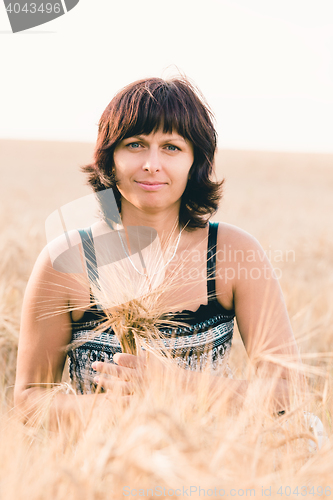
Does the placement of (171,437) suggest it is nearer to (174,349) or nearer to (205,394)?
(205,394)

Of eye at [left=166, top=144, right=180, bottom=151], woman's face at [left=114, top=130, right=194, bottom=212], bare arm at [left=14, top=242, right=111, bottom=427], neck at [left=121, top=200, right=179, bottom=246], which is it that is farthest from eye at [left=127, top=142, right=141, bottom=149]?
bare arm at [left=14, top=242, right=111, bottom=427]

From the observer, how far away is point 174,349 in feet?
5.54

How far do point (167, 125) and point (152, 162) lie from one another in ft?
0.52

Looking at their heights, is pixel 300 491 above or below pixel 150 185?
below

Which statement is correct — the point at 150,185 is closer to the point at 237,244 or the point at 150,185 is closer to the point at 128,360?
the point at 237,244

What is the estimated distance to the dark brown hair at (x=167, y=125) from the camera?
1.65m

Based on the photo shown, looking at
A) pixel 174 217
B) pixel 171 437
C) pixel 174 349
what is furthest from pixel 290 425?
pixel 174 217

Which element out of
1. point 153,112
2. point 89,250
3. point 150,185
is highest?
point 153,112

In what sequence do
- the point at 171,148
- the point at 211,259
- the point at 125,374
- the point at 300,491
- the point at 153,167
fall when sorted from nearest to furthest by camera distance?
the point at 300,491
the point at 125,374
the point at 153,167
the point at 171,148
the point at 211,259

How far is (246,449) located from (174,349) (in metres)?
0.84

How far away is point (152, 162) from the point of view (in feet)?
5.30

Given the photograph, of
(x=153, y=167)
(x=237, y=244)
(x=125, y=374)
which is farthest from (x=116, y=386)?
(x=237, y=244)

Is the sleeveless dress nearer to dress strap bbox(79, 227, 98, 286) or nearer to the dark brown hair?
dress strap bbox(79, 227, 98, 286)

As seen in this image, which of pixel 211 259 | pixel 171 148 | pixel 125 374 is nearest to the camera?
pixel 125 374
